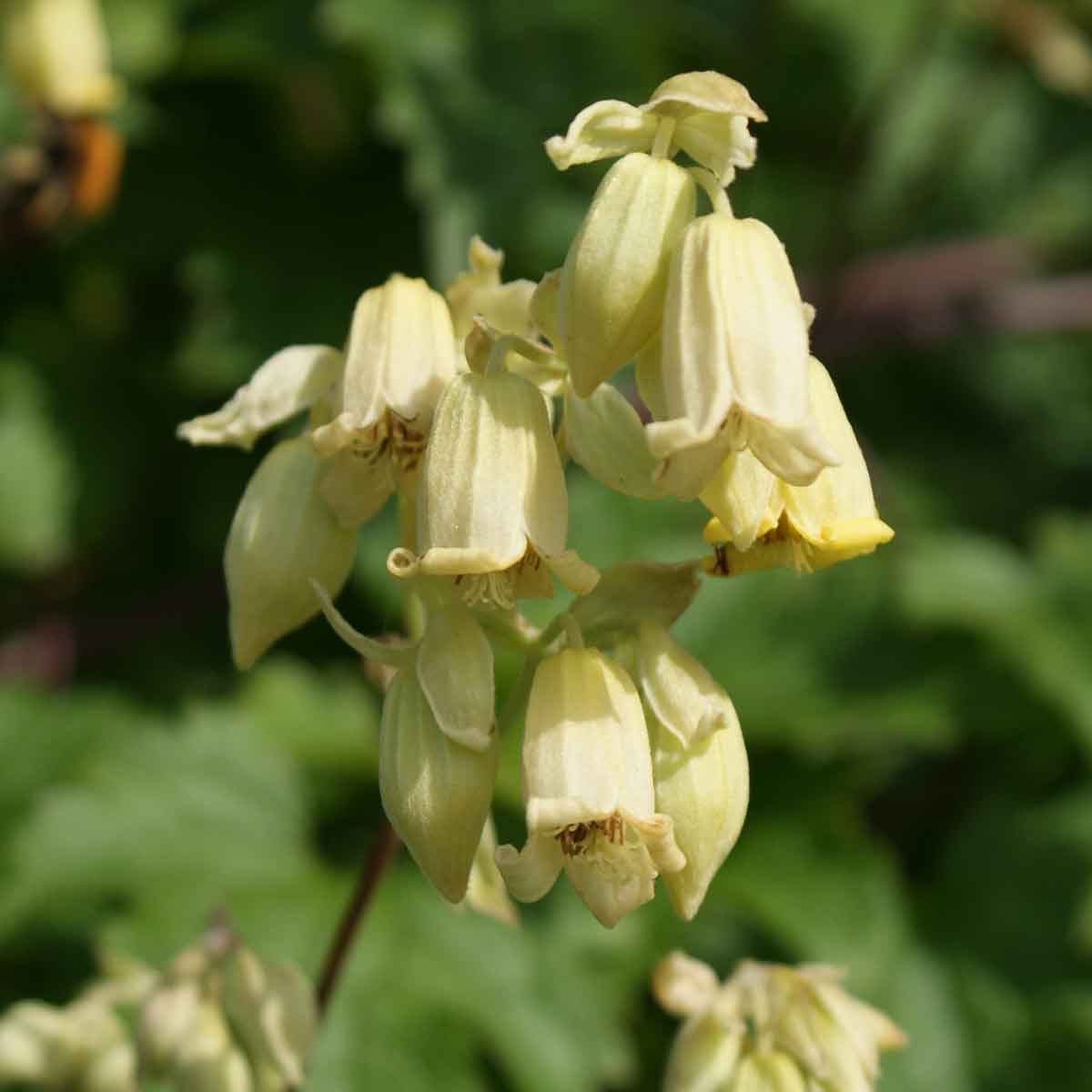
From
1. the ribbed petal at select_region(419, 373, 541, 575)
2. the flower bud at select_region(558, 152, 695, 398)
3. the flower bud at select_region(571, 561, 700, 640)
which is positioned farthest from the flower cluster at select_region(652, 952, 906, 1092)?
the flower bud at select_region(558, 152, 695, 398)

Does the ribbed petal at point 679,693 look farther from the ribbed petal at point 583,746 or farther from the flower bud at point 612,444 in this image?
the flower bud at point 612,444

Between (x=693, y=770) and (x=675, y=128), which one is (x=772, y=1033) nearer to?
(x=693, y=770)

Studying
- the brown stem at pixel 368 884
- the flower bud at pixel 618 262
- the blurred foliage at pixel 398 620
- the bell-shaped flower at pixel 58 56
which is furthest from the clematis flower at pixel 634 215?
the bell-shaped flower at pixel 58 56

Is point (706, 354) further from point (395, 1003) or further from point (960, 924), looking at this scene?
point (960, 924)

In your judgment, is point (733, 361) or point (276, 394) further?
point (276, 394)

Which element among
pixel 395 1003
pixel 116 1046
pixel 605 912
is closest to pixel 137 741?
pixel 395 1003

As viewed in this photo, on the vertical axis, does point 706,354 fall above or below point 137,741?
above

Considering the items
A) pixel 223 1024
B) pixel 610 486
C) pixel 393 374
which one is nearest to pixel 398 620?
pixel 223 1024

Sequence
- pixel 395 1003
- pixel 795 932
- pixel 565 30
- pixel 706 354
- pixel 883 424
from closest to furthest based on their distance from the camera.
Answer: pixel 706 354, pixel 395 1003, pixel 795 932, pixel 565 30, pixel 883 424
